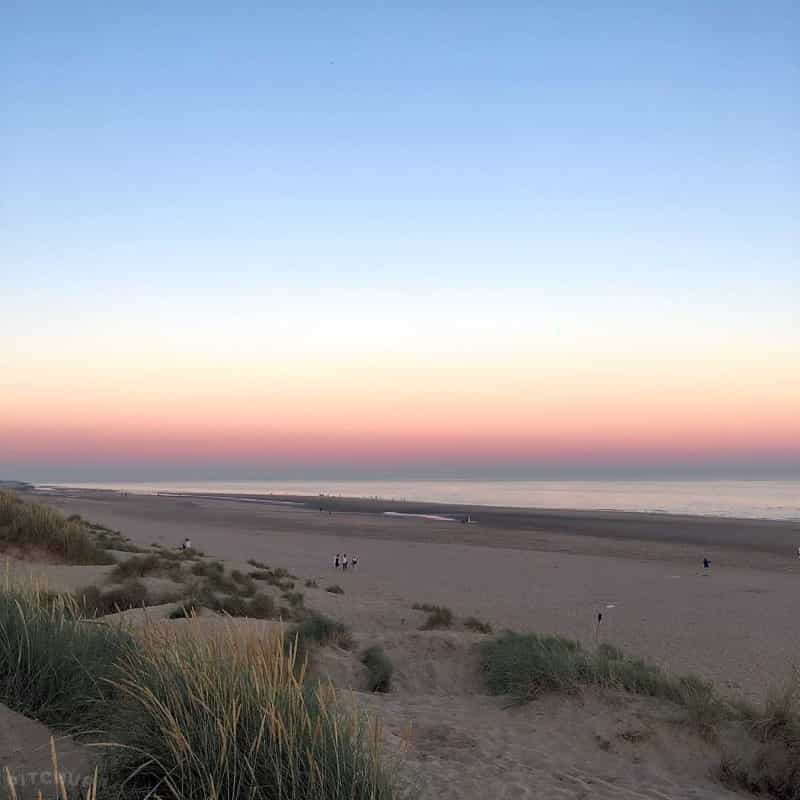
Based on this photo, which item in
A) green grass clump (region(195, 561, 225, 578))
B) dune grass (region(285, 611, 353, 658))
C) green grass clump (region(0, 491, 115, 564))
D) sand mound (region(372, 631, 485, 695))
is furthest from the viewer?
green grass clump (region(0, 491, 115, 564))

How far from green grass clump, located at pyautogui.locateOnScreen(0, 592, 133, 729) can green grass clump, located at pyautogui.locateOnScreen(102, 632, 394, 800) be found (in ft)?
3.66

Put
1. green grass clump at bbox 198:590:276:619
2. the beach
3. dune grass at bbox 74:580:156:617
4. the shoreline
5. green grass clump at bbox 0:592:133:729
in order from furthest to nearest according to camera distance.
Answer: the shoreline
the beach
green grass clump at bbox 198:590:276:619
dune grass at bbox 74:580:156:617
green grass clump at bbox 0:592:133:729

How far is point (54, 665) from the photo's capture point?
588 cm

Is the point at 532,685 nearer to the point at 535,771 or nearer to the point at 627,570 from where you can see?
the point at 535,771

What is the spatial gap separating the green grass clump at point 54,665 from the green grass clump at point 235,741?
1115 millimetres

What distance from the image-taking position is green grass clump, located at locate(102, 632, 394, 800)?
12.4 feet

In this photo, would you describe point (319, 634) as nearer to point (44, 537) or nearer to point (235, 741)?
point (235, 741)

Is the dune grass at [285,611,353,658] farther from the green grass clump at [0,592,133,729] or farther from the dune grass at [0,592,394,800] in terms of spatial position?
the dune grass at [0,592,394,800]

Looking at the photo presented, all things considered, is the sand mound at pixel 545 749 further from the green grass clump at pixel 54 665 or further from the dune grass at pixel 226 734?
the green grass clump at pixel 54 665

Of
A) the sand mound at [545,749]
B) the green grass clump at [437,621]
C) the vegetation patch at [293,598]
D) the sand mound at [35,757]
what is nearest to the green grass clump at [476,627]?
the green grass clump at [437,621]

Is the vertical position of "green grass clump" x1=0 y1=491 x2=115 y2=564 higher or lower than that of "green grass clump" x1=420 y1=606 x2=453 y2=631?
higher

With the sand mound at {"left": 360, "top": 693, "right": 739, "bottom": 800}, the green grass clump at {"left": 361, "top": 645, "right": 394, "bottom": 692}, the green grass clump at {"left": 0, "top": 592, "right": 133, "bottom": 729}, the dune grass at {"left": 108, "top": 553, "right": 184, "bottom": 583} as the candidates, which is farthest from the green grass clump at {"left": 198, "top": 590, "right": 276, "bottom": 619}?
the green grass clump at {"left": 0, "top": 592, "right": 133, "bottom": 729}

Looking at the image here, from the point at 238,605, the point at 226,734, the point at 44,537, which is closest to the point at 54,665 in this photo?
the point at 226,734

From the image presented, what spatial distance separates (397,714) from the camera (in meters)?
7.53
